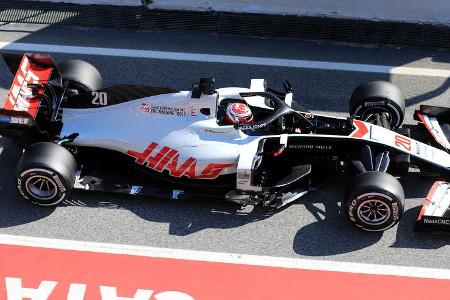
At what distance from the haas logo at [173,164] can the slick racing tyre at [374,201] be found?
1346mm

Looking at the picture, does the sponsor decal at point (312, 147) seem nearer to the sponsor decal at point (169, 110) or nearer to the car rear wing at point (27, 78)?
the sponsor decal at point (169, 110)

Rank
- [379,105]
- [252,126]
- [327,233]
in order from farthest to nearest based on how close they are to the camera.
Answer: [379,105]
[252,126]
[327,233]

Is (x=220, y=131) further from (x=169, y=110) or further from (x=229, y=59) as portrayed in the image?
(x=229, y=59)

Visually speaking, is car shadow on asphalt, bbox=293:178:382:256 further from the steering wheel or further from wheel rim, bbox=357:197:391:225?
the steering wheel

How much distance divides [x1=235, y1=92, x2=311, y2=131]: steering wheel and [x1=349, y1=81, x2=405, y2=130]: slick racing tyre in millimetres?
1057

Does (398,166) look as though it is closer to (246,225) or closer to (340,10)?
(246,225)

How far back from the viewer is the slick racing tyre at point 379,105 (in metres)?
8.48

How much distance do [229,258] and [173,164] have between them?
1216 mm

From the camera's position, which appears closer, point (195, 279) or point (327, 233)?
point (195, 279)

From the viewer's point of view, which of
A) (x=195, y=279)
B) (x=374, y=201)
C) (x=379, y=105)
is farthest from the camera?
(x=379, y=105)

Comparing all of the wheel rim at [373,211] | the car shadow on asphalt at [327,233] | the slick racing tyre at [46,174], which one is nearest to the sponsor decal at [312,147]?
the car shadow on asphalt at [327,233]

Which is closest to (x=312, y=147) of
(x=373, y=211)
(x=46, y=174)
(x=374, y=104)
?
(x=373, y=211)

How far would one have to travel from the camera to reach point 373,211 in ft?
24.1

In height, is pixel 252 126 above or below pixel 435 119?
below
